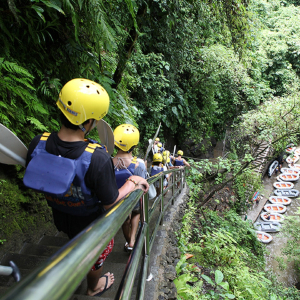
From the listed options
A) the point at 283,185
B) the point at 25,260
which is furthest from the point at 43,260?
the point at 283,185

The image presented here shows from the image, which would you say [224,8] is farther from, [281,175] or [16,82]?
[281,175]

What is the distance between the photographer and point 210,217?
9305 mm

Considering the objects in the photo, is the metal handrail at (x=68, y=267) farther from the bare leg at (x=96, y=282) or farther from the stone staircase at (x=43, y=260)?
the stone staircase at (x=43, y=260)

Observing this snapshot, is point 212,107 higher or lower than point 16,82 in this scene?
higher

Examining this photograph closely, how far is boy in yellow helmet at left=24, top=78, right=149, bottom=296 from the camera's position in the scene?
1.19 meters

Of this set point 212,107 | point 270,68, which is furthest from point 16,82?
point 270,68

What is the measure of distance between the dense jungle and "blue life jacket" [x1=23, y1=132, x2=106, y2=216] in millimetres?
1512

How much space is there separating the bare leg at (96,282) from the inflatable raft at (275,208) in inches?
691

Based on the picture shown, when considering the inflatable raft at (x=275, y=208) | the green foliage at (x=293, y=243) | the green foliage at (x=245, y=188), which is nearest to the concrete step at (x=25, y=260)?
the green foliage at (x=245, y=188)

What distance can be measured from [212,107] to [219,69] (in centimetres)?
314

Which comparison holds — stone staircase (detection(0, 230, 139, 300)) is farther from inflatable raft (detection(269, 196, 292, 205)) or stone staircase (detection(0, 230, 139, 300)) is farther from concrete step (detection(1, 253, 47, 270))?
inflatable raft (detection(269, 196, 292, 205))

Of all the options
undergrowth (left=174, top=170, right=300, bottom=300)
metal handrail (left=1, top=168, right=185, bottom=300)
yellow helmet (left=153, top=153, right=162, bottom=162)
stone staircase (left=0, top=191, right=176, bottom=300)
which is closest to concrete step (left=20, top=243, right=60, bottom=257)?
stone staircase (left=0, top=191, right=176, bottom=300)

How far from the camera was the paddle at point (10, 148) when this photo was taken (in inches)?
53.5

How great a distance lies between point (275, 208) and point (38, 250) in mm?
18160
